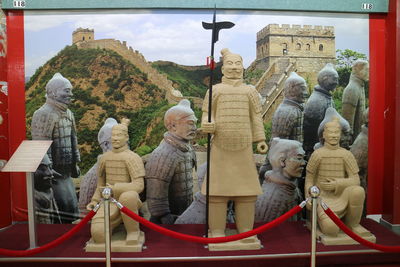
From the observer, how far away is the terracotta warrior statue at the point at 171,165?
4465 millimetres

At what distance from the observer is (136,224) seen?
3740mm

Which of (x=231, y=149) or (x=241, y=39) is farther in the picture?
(x=241, y=39)

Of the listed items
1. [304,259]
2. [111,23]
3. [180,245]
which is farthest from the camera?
[111,23]

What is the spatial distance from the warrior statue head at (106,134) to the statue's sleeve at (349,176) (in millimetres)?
2776

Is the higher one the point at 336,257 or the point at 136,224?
the point at 136,224

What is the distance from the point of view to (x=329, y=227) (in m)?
3.76

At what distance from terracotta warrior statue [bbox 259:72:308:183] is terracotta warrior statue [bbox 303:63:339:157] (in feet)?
0.28

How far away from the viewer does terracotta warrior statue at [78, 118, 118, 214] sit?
4.50 meters

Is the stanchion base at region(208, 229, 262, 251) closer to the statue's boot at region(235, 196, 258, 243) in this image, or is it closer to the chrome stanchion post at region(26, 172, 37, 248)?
the statue's boot at region(235, 196, 258, 243)

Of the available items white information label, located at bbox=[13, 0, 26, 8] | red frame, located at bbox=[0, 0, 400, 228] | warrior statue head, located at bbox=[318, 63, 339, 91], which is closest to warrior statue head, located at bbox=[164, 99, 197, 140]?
warrior statue head, located at bbox=[318, 63, 339, 91]

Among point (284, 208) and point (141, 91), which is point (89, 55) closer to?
point (141, 91)

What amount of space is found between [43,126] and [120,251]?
1.96 m

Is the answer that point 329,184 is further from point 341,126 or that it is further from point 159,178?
point 159,178

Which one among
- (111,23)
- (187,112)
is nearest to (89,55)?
(111,23)
